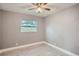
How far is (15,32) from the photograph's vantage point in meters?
2.05

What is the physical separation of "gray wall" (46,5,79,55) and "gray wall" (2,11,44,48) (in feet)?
0.74

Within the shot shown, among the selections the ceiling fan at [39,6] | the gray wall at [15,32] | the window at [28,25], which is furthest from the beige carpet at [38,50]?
the ceiling fan at [39,6]

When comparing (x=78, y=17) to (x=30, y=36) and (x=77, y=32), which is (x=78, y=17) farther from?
(x=30, y=36)

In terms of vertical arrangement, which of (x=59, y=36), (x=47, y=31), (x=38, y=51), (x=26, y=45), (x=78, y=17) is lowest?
(x=38, y=51)

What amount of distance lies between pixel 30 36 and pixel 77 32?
1295 mm

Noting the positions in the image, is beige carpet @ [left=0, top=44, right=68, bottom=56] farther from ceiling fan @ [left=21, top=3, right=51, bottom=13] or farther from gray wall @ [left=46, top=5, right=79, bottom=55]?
ceiling fan @ [left=21, top=3, right=51, bottom=13]

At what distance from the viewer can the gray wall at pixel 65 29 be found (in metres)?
2.20

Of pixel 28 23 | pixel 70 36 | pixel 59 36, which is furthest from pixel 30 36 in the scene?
pixel 70 36

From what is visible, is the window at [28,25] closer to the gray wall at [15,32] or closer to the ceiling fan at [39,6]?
the gray wall at [15,32]

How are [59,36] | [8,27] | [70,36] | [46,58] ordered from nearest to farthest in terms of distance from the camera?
[46,58]
[8,27]
[59,36]
[70,36]

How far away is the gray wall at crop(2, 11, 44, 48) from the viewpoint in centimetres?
201

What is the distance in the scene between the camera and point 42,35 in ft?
6.95

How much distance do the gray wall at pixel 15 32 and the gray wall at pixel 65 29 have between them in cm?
23

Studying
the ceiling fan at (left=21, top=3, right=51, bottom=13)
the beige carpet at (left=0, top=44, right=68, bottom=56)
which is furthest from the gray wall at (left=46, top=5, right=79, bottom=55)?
the ceiling fan at (left=21, top=3, right=51, bottom=13)
